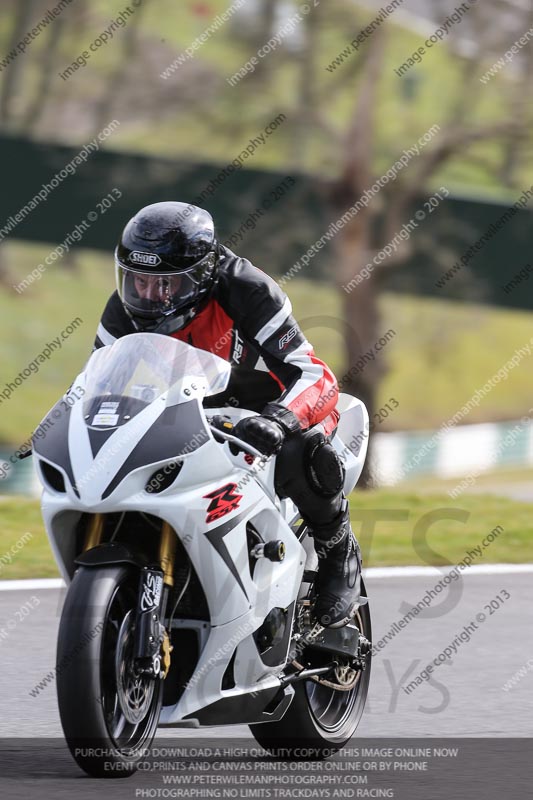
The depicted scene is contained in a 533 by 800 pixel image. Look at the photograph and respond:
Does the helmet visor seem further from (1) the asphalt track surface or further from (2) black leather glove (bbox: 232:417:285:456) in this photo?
(1) the asphalt track surface

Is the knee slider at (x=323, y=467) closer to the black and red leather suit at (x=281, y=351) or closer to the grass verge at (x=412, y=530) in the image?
the black and red leather suit at (x=281, y=351)

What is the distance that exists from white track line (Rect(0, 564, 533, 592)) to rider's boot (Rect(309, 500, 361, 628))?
11.1ft

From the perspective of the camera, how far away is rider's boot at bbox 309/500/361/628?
5402mm

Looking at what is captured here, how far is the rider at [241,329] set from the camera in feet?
16.2

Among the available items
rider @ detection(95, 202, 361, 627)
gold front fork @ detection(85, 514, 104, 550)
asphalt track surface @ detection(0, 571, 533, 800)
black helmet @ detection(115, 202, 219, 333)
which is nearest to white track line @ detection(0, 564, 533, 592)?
asphalt track surface @ detection(0, 571, 533, 800)

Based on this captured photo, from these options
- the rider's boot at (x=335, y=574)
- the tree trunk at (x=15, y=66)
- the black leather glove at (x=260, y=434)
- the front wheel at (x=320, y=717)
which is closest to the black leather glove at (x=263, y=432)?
the black leather glove at (x=260, y=434)

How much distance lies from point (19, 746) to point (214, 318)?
1588mm

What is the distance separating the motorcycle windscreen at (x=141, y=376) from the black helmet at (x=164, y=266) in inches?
8.2

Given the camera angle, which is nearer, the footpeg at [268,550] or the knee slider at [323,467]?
the footpeg at [268,550]

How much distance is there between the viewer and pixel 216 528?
459cm

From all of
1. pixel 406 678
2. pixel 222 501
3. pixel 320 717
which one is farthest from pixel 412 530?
pixel 222 501

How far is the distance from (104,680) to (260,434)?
2.84 feet

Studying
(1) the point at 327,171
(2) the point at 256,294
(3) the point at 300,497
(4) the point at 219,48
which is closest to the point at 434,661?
(3) the point at 300,497

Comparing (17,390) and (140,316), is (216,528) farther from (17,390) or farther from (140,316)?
(17,390)
